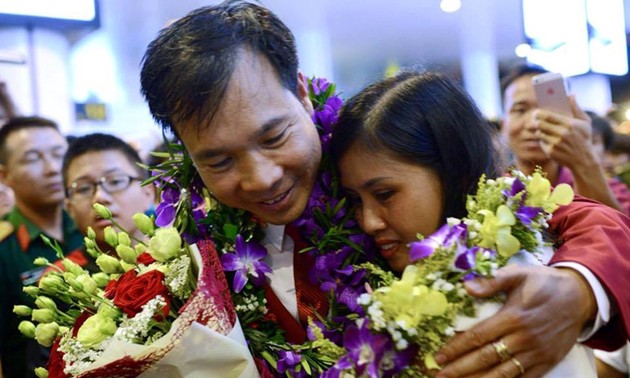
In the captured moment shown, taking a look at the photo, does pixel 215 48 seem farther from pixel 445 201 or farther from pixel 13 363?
pixel 13 363

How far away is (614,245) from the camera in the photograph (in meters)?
1.26

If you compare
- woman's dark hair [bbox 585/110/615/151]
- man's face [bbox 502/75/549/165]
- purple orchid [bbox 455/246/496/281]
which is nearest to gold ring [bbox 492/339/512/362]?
purple orchid [bbox 455/246/496/281]

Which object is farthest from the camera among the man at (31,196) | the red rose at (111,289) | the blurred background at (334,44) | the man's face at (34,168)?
the blurred background at (334,44)

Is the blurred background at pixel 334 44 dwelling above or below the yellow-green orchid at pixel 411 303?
above

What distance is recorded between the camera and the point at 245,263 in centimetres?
150

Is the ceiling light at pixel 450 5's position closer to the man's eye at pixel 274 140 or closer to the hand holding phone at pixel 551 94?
the hand holding phone at pixel 551 94

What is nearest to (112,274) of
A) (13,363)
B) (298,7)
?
(13,363)

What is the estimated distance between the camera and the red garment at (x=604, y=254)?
3.92 feet

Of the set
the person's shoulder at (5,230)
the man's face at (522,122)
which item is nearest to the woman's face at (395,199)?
the man's face at (522,122)

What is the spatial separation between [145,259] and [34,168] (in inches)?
67.3

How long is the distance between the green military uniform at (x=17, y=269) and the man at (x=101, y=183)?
16 centimetres

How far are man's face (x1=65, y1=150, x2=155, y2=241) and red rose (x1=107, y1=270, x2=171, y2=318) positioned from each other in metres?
1.36

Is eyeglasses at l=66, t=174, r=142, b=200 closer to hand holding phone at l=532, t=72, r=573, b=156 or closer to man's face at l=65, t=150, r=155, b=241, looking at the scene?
man's face at l=65, t=150, r=155, b=241

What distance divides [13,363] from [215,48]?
1578 millimetres
